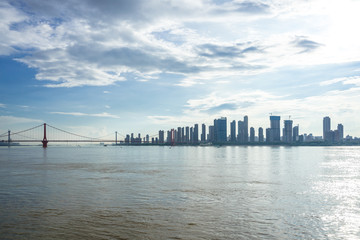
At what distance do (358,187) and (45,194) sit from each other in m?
27.2

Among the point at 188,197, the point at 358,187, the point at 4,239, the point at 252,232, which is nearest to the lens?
the point at 4,239

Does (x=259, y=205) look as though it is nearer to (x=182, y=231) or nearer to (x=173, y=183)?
(x=182, y=231)

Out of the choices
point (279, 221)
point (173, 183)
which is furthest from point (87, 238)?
point (173, 183)

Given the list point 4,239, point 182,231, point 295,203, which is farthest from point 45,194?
point 295,203

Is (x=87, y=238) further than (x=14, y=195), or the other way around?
(x=14, y=195)

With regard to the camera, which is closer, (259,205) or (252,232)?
(252,232)

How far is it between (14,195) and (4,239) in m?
10.9

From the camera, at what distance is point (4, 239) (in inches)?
502

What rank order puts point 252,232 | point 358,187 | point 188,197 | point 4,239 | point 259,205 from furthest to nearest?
point 358,187 → point 188,197 → point 259,205 → point 252,232 → point 4,239

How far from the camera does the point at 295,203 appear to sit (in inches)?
798

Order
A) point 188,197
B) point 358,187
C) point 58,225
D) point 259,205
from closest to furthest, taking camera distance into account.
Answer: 1. point 58,225
2. point 259,205
3. point 188,197
4. point 358,187

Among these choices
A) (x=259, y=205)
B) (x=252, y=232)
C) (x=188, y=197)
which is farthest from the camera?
(x=188, y=197)

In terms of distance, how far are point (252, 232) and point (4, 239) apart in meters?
10.7

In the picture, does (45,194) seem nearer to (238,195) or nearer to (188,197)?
(188,197)
